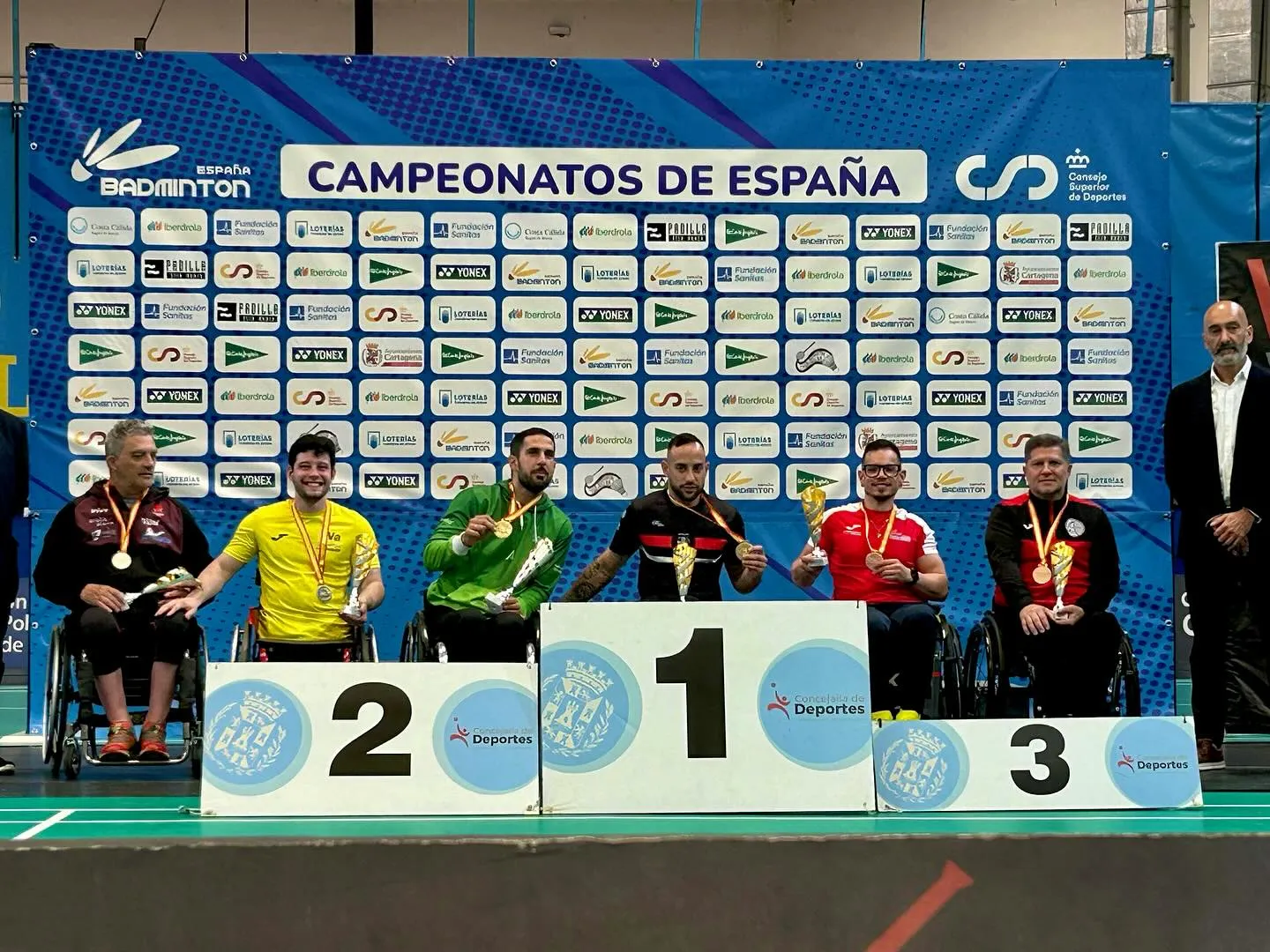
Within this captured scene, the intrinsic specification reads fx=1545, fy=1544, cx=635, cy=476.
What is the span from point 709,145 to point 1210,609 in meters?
2.60

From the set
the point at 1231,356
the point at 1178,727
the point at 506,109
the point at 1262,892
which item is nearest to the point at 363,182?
the point at 506,109

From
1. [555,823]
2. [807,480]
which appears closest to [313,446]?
[555,823]

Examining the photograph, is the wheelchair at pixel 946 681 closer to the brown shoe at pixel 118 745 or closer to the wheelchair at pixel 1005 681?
the wheelchair at pixel 1005 681

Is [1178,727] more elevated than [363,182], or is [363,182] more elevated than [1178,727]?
[363,182]

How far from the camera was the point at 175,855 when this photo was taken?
3260 millimetres

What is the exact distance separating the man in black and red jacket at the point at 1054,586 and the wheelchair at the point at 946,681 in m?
0.17

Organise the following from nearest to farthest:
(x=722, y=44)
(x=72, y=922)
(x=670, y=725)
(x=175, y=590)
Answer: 1. (x=72, y=922)
2. (x=670, y=725)
3. (x=175, y=590)
4. (x=722, y=44)

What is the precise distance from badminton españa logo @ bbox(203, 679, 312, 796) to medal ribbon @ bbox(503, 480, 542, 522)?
148 cm

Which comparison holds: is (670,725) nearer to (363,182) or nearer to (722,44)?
(363,182)

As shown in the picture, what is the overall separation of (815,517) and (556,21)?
28.4 feet

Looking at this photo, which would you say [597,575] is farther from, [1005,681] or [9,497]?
[9,497]

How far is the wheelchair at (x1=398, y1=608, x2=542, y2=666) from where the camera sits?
4945 millimetres

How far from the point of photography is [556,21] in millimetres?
12586

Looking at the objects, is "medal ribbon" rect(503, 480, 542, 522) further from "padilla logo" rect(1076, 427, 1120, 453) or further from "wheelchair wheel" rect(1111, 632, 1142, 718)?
"padilla logo" rect(1076, 427, 1120, 453)
